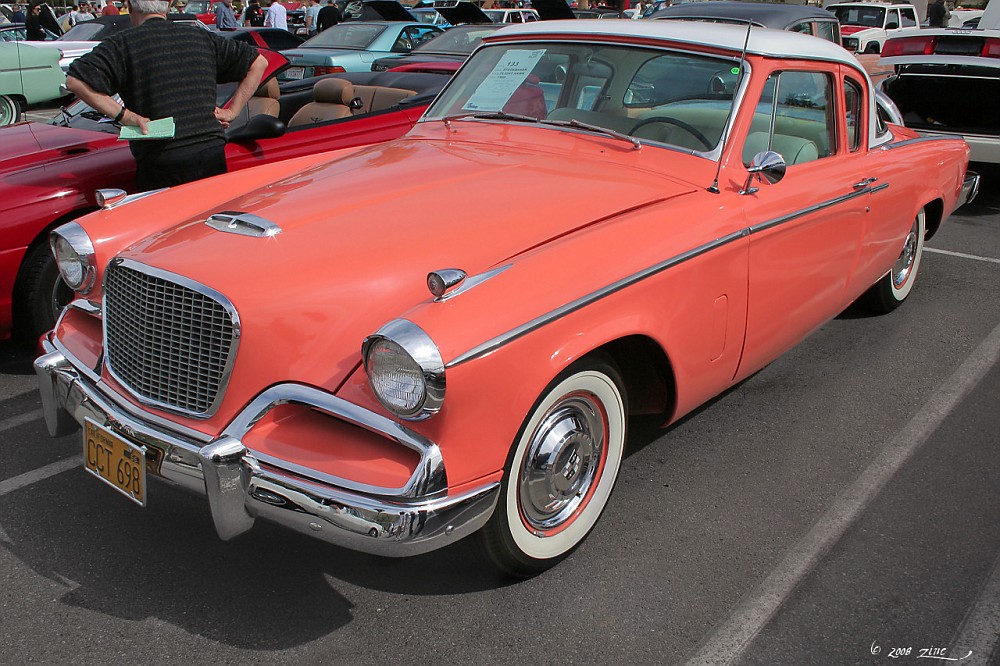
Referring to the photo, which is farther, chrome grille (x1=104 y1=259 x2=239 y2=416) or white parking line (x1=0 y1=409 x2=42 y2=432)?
white parking line (x1=0 y1=409 x2=42 y2=432)

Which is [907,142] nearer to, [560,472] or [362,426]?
[560,472]

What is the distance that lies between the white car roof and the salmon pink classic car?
2 centimetres

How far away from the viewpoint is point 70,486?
10.8 feet

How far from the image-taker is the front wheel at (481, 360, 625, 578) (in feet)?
8.38

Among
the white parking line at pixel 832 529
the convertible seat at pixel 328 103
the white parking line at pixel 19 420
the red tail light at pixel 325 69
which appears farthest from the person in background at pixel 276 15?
the white parking line at pixel 832 529

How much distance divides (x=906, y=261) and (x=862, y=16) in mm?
16231

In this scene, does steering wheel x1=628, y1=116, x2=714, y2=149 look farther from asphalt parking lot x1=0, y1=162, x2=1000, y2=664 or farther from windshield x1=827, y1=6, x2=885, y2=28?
windshield x1=827, y1=6, x2=885, y2=28

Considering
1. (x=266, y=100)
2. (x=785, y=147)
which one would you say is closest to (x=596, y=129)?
(x=785, y=147)

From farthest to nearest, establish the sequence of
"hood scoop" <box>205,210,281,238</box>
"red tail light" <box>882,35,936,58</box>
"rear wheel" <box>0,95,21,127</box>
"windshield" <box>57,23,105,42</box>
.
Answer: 1. "windshield" <box>57,23,105,42</box>
2. "rear wheel" <box>0,95,21,127</box>
3. "red tail light" <box>882,35,936,58</box>
4. "hood scoop" <box>205,210,281,238</box>

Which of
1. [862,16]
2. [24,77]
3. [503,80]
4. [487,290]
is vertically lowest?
[24,77]

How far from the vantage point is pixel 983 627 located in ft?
8.50

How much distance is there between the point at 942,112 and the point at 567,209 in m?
6.40

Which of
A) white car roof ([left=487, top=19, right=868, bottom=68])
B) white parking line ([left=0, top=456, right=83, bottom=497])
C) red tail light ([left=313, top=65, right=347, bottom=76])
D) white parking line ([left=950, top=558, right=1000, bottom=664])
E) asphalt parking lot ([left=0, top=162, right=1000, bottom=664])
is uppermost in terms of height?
white car roof ([left=487, top=19, right=868, bottom=68])

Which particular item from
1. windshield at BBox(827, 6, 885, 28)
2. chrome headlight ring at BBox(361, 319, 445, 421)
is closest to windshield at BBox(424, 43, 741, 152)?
chrome headlight ring at BBox(361, 319, 445, 421)
